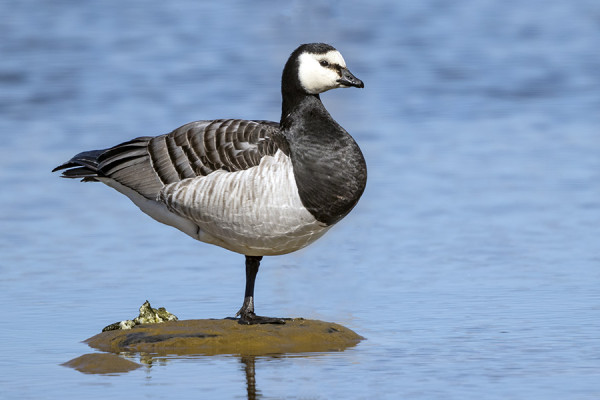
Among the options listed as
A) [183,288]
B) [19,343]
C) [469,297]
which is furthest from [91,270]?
[469,297]

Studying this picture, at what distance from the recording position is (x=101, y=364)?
8.14 meters

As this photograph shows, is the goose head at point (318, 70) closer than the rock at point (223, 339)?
No

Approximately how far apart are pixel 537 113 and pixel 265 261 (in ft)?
24.9

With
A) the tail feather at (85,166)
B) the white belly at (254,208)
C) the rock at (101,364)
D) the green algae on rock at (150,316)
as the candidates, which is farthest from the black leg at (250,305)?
the tail feather at (85,166)

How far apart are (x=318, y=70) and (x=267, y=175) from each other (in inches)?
40.2

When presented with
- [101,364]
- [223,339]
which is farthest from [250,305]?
[101,364]

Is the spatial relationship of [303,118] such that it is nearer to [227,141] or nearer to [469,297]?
[227,141]

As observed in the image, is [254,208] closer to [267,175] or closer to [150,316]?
[267,175]

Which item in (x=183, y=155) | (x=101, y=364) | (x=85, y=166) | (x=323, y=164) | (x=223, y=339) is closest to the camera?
(x=101, y=364)

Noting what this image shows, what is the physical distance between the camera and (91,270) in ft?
35.7

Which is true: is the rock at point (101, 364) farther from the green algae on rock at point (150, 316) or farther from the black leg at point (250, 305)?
the black leg at point (250, 305)

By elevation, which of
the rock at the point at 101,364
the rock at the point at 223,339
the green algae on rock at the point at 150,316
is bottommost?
the rock at the point at 101,364

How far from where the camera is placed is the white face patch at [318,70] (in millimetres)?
9242

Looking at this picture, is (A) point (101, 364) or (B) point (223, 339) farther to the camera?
(B) point (223, 339)
